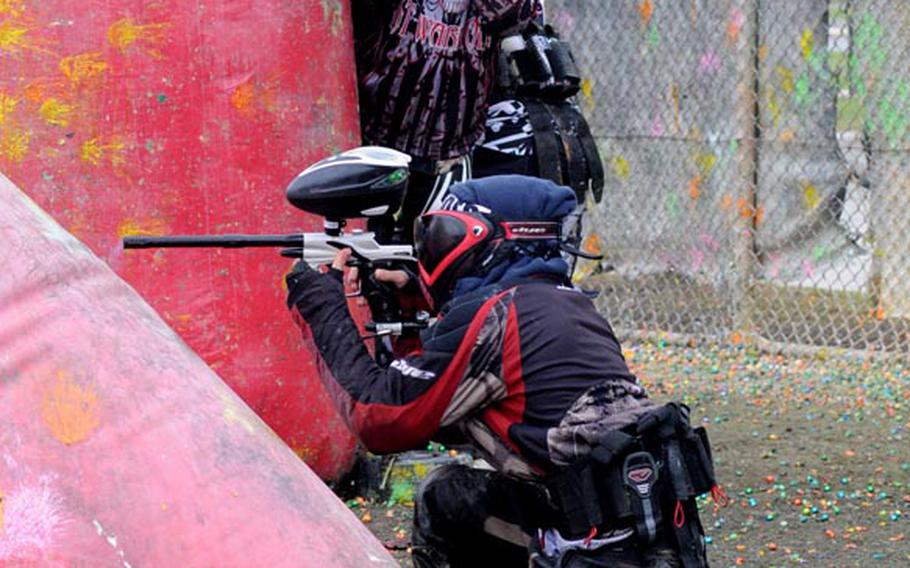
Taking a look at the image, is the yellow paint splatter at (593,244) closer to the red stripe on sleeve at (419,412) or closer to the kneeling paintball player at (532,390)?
the kneeling paintball player at (532,390)

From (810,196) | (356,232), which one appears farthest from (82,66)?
(810,196)

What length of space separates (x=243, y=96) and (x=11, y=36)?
66cm

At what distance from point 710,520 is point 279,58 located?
200 cm

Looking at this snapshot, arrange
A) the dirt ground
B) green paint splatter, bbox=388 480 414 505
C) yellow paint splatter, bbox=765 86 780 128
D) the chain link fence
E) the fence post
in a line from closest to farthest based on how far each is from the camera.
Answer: the dirt ground → green paint splatter, bbox=388 480 414 505 → the chain link fence → the fence post → yellow paint splatter, bbox=765 86 780 128

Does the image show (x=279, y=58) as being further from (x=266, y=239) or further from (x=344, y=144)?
(x=266, y=239)

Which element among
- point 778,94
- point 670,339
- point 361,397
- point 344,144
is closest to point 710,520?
point 344,144

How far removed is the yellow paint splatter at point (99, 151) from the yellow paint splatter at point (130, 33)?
265 mm

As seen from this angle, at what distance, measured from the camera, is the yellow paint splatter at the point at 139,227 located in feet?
14.4

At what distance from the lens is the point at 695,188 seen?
8242 millimetres

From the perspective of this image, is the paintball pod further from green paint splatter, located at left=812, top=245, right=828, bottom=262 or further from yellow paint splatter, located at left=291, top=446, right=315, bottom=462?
green paint splatter, located at left=812, top=245, right=828, bottom=262

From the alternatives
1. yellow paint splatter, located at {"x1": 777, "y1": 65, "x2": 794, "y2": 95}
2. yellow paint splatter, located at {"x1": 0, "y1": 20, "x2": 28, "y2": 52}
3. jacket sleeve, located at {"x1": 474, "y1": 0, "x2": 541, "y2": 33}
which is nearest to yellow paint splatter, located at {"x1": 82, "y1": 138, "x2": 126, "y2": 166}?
yellow paint splatter, located at {"x1": 0, "y1": 20, "x2": 28, "y2": 52}

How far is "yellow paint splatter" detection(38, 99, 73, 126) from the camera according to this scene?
4316 mm

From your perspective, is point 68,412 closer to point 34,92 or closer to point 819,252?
point 34,92

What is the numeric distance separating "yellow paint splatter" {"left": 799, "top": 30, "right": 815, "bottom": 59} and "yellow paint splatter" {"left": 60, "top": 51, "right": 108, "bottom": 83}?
4.61 m
